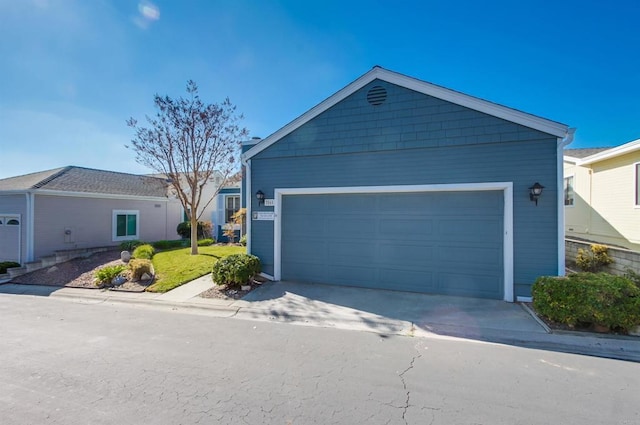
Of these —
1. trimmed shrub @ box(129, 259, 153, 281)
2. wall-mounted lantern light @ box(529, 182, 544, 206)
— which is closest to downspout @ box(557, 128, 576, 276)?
wall-mounted lantern light @ box(529, 182, 544, 206)

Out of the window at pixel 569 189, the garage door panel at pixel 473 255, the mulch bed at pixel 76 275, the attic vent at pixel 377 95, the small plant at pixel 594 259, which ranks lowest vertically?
the mulch bed at pixel 76 275

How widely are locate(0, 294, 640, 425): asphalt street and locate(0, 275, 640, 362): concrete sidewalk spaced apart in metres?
0.32

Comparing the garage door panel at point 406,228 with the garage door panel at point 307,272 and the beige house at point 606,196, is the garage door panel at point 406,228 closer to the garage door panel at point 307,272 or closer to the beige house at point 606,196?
the garage door panel at point 307,272

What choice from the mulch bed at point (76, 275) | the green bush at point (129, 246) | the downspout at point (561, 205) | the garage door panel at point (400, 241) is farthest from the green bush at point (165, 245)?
the downspout at point (561, 205)

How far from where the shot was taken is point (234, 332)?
516cm

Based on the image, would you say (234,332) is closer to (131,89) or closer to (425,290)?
(425,290)

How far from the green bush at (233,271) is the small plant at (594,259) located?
10.0m

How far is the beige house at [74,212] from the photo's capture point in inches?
448

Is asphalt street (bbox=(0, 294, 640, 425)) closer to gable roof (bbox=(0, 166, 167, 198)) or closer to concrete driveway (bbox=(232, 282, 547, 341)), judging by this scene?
concrete driveway (bbox=(232, 282, 547, 341))

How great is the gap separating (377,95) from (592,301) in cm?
609

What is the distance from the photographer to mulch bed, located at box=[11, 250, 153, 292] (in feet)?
28.3

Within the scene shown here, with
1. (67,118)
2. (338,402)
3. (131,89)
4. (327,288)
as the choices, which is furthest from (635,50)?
(67,118)

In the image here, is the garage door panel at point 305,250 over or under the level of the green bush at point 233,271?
over

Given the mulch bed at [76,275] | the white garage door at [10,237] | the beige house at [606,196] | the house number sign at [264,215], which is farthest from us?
the white garage door at [10,237]
